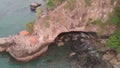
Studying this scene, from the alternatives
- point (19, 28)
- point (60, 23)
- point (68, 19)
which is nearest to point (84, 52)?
point (68, 19)

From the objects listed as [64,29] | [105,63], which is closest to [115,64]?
[105,63]

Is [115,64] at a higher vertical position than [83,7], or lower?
lower

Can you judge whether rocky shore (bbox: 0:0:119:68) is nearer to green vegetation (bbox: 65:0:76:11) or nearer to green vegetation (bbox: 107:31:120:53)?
green vegetation (bbox: 65:0:76:11)

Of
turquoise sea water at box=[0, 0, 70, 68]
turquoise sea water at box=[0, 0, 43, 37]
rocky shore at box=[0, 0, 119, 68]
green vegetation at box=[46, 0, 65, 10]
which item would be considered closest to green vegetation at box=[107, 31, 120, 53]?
rocky shore at box=[0, 0, 119, 68]

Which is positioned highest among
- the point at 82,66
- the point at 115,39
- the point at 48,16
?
the point at 48,16

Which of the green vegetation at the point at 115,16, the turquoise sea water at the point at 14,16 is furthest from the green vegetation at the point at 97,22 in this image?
the turquoise sea water at the point at 14,16

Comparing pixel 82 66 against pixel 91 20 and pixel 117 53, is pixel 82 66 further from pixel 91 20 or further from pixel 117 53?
pixel 91 20
